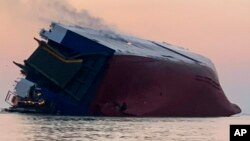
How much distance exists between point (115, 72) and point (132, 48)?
494 inches

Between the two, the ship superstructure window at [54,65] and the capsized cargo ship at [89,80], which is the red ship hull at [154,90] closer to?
the capsized cargo ship at [89,80]

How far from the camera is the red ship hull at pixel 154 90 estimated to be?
255ft

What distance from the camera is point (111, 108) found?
77.8 m

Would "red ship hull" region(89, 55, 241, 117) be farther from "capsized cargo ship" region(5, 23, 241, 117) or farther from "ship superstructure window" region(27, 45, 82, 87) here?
"ship superstructure window" region(27, 45, 82, 87)

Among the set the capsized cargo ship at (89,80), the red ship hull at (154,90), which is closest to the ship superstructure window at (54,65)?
the capsized cargo ship at (89,80)

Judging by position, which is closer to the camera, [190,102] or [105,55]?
[105,55]

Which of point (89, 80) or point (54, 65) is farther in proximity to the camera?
point (54, 65)

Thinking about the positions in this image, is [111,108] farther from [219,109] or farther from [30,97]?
[219,109]

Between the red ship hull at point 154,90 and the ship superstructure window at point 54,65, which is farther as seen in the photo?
the red ship hull at point 154,90

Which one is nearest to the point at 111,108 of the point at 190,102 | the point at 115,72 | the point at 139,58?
the point at 115,72

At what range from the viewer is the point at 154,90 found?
274 feet

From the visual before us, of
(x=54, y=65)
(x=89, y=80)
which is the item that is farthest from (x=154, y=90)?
(x=54, y=65)

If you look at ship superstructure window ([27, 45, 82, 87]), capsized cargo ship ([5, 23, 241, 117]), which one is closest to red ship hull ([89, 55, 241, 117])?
capsized cargo ship ([5, 23, 241, 117])

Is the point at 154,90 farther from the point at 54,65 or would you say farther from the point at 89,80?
the point at 54,65
